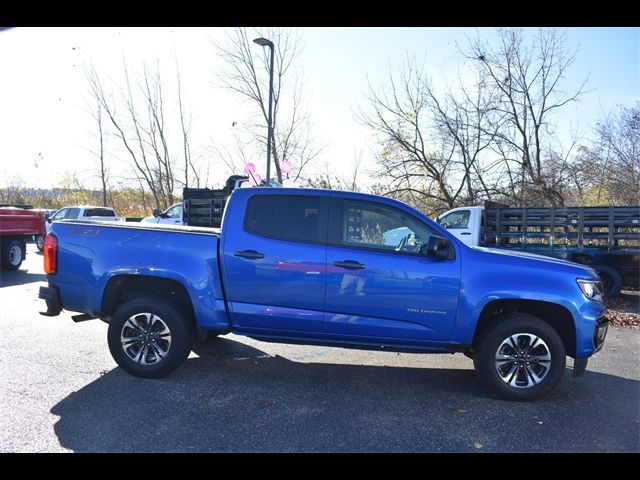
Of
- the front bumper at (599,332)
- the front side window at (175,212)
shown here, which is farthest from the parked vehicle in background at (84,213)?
the front bumper at (599,332)

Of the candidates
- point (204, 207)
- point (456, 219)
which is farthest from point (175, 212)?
point (456, 219)

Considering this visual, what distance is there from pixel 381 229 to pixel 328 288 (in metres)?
0.80

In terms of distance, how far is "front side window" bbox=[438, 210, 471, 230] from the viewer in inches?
419

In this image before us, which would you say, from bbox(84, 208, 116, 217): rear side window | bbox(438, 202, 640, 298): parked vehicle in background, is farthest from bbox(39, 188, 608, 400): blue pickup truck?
bbox(84, 208, 116, 217): rear side window

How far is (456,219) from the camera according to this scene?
11.0 m

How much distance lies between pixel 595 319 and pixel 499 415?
1.31m

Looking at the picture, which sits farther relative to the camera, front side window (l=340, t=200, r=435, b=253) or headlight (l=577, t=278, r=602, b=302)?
front side window (l=340, t=200, r=435, b=253)

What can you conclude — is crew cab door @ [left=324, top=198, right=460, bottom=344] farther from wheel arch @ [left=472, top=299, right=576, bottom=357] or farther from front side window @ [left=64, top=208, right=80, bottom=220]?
front side window @ [left=64, top=208, right=80, bottom=220]

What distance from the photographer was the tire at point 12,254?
473 inches

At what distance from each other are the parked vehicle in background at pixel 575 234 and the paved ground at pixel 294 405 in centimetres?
431

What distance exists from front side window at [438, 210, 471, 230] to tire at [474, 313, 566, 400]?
267 inches

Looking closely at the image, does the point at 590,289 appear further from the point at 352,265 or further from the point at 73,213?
the point at 73,213

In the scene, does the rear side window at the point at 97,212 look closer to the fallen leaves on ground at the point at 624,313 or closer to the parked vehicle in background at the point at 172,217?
the parked vehicle in background at the point at 172,217

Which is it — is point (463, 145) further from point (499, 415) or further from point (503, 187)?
point (499, 415)
